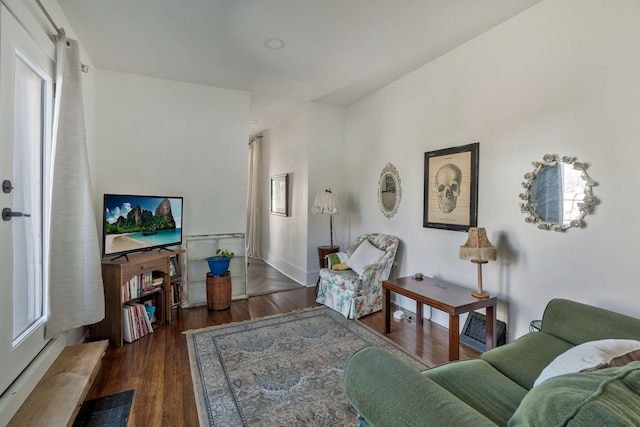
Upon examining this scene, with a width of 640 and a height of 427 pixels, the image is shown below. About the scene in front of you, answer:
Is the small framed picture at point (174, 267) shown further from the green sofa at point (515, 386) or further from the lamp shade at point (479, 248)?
the lamp shade at point (479, 248)

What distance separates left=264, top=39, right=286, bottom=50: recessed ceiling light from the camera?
273 centimetres

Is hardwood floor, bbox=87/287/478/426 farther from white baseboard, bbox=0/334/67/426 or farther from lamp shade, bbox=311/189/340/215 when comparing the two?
lamp shade, bbox=311/189/340/215

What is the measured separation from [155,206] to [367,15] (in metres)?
2.69

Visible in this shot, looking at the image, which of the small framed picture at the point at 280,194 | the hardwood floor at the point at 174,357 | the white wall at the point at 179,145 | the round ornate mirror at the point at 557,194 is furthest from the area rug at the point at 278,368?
the small framed picture at the point at 280,194

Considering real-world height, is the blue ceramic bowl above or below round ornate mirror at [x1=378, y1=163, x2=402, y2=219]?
below

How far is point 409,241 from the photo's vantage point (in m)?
3.51

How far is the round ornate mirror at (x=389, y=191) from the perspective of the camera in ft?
12.1

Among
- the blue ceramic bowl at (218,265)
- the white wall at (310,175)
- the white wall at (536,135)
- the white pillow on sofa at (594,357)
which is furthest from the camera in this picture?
the white wall at (310,175)

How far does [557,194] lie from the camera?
216 cm

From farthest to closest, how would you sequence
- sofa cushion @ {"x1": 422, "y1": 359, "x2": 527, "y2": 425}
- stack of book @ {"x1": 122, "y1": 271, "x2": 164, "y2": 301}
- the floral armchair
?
the floral armchair < stack of book @ {"x1": 122, "y1": 271, "x2": 164, "y2": 301} < sofa cushion @ {"x1": 422, "y1": 359, "x2": 527, "y2": 425}

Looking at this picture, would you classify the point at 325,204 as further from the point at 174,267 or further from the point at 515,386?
the point at 515,386

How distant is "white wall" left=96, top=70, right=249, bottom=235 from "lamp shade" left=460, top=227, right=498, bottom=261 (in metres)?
2.77

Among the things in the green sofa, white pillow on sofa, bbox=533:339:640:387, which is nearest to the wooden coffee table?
the green sofa

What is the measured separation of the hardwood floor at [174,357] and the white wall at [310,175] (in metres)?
1.02
